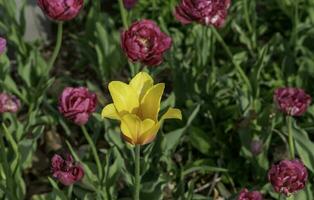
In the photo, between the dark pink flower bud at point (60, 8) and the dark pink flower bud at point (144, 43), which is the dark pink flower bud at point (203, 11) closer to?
the dark pink flower bud at point (144, 43)

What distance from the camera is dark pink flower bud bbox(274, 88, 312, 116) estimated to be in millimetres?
1850

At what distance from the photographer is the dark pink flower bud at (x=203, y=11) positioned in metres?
2.00

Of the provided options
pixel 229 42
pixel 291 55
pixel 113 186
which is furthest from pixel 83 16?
pixel 113 186

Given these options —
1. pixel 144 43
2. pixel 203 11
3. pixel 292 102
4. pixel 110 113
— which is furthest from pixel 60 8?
pixel 292 102

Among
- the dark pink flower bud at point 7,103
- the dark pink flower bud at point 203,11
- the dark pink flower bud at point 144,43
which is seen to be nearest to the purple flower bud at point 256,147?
the dark pink flower bud at point 203,11

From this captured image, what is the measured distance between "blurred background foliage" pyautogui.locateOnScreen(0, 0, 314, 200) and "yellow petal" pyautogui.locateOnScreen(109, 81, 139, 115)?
429mm

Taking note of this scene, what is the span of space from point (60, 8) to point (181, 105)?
0.76m

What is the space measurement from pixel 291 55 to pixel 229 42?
380 millimetres

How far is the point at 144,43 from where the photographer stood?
5.71 feet

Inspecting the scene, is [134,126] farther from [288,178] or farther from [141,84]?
[288,178]

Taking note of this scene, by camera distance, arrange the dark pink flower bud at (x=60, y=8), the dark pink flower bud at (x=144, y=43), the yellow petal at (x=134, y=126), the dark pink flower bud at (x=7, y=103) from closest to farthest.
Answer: the yellow petal at (x=134, y=126) → the dark pink flower bud at (x=144, y=43) → the dark pink flower bud at (x=60, y=8) → the dark pink flower bud at (x=7, y=103)

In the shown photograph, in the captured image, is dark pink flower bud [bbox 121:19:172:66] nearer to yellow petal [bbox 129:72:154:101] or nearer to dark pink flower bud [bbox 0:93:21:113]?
yellow petal [bbox 129:72:154:101]

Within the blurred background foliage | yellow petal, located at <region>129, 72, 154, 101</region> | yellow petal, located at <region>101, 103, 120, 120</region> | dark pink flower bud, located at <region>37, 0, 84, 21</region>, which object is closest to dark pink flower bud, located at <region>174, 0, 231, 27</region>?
the blurred background foliage

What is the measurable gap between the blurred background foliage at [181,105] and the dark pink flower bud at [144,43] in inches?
12.1
